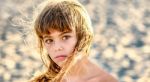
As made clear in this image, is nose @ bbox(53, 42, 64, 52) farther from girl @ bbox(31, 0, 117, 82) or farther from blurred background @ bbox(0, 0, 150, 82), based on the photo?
blurred background @ bbox(0, 0, 150, 82)

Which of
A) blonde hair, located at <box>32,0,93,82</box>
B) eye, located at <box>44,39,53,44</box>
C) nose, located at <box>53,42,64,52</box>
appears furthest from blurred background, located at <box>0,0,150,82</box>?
nose, located at <box>53,42,64,52</box>

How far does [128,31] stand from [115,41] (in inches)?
16.6

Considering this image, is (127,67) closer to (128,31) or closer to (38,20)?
(128,31)

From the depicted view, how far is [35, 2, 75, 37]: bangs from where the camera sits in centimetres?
334

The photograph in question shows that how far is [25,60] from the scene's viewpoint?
25.9 ft

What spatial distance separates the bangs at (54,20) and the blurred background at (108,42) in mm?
2570

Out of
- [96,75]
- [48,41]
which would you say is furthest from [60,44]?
[96,75]

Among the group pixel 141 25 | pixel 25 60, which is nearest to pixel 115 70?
pixel 25 60

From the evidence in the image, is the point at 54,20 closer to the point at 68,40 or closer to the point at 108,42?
the point at 68,40

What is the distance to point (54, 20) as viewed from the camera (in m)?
3.39

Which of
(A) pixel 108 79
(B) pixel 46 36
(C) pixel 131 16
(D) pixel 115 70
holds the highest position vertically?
(C) pixel 131 16

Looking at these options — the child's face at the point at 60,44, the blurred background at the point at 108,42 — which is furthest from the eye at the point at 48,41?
the blurred background at the point at 108,42

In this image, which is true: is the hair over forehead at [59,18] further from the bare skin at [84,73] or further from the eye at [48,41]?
the bare skin at [84,73]

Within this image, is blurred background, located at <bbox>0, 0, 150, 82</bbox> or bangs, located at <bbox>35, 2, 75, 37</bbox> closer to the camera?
bangs, located at <bbox>35, 2, 75, 37</bbox>
